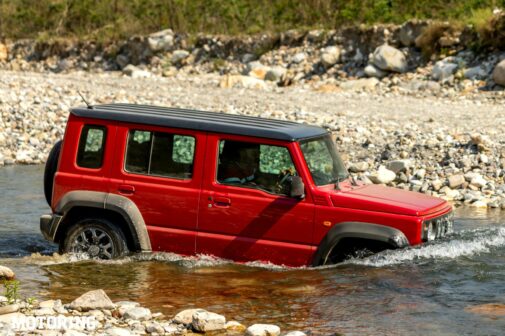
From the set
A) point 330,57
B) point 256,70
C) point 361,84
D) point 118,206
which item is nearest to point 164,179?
point 118,206

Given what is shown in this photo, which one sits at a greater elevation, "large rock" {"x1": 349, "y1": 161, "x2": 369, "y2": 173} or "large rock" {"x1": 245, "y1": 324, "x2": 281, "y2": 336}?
"large rock" {"x1": 349, "y1": 161, "x2": 369, "y2": 173}

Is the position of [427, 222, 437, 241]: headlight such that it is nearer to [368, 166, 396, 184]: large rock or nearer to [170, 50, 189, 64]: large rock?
[368, 166, 396, 184]: large rock

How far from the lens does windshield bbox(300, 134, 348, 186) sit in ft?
31.9

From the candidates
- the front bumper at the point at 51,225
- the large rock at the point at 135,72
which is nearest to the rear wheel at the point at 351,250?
the front bumper at the point at 51,225

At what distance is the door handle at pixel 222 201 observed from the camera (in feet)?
32.0

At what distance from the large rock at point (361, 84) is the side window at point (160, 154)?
15165 millimetres

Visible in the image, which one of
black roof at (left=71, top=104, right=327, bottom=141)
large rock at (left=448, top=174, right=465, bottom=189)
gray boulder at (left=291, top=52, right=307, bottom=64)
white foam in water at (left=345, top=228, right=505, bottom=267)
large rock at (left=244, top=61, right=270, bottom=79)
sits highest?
gray boulder at (left=291, top=52, right=307, bottom=64)

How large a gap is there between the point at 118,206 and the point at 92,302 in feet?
5.74

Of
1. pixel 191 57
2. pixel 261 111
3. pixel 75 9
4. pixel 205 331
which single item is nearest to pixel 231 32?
pixel 191 57

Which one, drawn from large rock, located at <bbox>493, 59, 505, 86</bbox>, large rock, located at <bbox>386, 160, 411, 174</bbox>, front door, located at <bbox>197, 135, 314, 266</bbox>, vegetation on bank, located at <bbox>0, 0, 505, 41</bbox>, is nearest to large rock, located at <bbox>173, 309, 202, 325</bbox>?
front door, located at <bbox>197, 135, 314, 266</bbox>

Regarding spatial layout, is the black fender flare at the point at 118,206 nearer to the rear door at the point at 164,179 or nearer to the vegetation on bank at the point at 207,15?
the rear door at the point at 164,179

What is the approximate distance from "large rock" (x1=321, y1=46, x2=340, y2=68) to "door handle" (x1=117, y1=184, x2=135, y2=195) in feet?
58.4

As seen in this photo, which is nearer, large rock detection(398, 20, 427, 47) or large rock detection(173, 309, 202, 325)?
large rock detection(173, 309, 202, 325)

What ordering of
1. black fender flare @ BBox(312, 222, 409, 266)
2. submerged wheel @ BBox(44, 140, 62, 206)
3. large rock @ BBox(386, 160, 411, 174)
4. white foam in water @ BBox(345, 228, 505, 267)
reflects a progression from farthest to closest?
large rock @ BBox(386, 160, 411, 174), submerged wheel @ BBox(44, 140, 62, 206), white foam in water @ BBox(345, 228, 505, 267), black fender flare @ BBox(312, 222, 409, 266)
